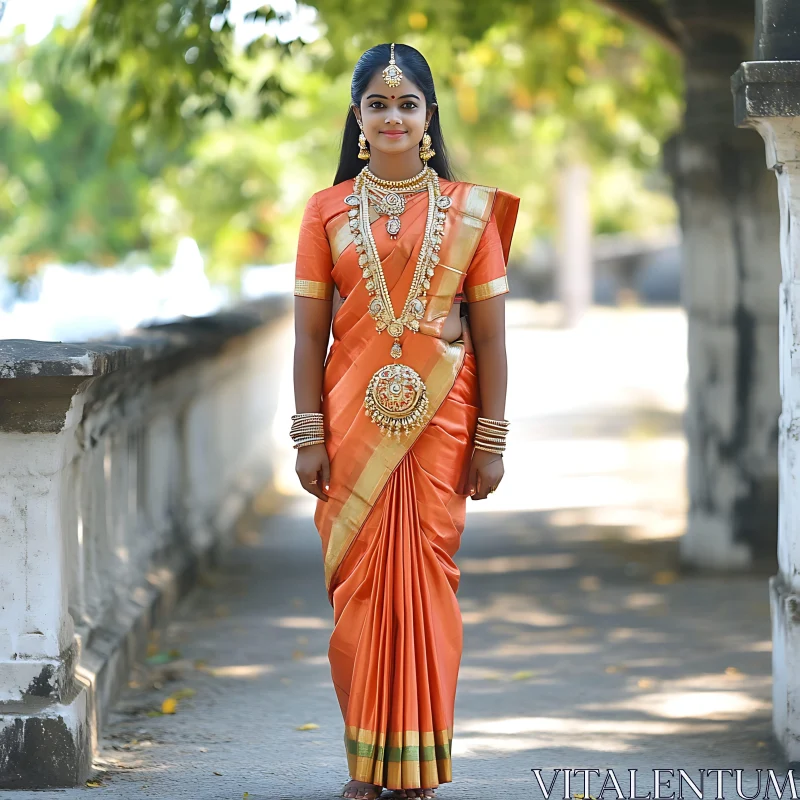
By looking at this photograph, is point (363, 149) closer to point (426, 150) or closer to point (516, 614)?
point (426, 150)

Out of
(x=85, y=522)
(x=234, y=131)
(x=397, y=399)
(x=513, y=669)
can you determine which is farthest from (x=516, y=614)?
(x=234, y=131)

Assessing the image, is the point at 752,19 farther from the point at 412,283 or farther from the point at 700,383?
the point at 412,283

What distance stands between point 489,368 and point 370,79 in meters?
0.84

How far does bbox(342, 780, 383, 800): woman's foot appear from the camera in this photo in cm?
358

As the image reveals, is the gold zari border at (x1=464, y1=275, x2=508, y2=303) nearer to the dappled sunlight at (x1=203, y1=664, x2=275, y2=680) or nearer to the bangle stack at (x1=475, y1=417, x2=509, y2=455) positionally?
the bangle stack at (x1=475, y1=417, x2=509, y2=455)

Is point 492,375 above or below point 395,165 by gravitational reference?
below

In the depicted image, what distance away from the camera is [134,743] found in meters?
4.31

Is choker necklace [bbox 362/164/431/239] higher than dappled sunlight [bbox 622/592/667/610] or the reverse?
higher

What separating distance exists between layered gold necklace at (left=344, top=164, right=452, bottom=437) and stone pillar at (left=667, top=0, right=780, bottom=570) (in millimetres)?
3896

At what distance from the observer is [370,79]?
357 centimetres

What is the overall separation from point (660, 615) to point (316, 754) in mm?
2623

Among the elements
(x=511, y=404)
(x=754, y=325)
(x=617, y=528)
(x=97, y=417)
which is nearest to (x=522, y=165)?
(x=511, y=404)

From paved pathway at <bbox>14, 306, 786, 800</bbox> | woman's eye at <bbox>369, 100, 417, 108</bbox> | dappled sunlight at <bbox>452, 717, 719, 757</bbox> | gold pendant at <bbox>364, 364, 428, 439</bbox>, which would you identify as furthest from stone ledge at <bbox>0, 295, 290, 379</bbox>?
dappled sunlight at <bbox>452, 717, 719, 757</bbox>

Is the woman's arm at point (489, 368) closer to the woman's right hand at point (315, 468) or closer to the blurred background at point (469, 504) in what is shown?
the woman's right hand at point (315, 468)
